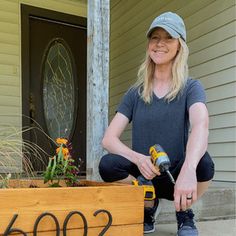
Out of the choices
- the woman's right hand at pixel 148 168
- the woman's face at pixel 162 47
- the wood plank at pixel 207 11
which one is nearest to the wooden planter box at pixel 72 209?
the woman's right hand at pixel 148 168

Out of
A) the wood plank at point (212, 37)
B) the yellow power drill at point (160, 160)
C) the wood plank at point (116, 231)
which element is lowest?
the wood plank at point (116, 231)

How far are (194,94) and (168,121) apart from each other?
17cm

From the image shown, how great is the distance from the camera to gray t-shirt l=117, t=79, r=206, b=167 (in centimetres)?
→ 179

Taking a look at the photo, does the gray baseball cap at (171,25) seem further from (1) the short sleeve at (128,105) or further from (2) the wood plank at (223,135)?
(2) the wood plank at (223,135)

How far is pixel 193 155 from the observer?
5.13ft

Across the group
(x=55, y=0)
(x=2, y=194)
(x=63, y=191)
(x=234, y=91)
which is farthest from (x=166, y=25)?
(x=55, y=0)

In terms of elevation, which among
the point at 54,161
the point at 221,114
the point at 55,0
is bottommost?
the point at 54,161

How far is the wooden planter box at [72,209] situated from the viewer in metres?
1.26

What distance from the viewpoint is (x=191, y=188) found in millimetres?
1474

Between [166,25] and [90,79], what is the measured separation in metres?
0.62

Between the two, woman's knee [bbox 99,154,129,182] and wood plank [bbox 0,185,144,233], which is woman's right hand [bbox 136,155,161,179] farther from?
woman's knee [bbox 99,154,129,182]

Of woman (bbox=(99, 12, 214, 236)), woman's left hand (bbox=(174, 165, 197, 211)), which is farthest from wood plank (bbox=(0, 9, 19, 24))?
woman's left hand (bbox=(174, 165, 197, 211))

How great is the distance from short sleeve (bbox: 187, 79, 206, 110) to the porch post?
1.87ft

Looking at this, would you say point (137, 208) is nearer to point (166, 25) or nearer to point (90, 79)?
point (166, 25)
